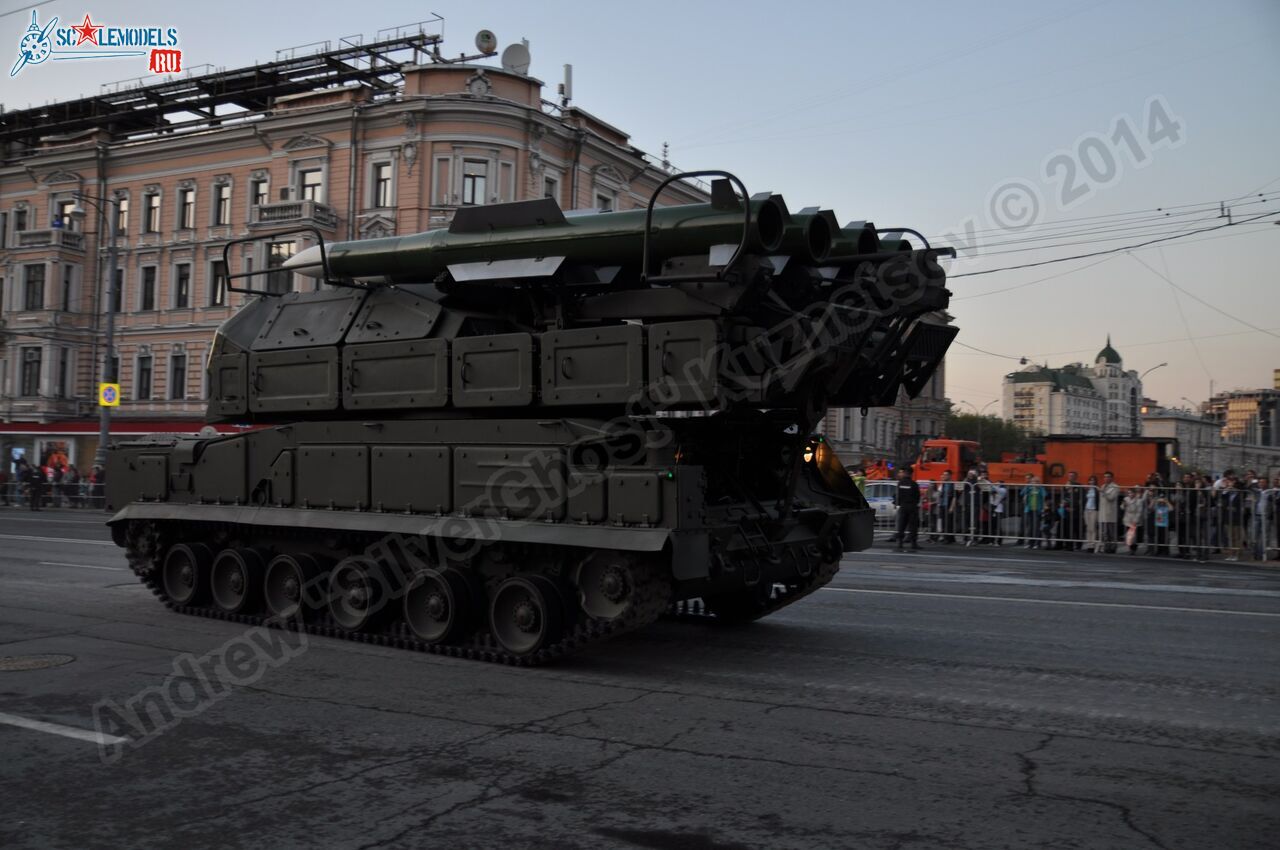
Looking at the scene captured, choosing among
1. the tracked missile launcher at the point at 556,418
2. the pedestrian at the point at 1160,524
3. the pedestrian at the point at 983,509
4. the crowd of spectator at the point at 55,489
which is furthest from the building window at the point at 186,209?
the pedestrian at the point at 1160,524

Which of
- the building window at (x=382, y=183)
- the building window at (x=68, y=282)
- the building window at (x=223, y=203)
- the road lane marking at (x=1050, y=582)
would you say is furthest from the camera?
the building window at (x=68, y=282)

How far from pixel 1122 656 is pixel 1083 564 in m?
10.4

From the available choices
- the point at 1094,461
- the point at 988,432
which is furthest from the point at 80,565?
the point at 988,432

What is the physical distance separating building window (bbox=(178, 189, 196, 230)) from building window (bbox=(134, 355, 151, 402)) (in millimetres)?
5706

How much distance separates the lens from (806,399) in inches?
338

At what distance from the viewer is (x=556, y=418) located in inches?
337

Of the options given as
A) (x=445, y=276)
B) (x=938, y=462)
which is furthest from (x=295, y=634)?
(x=938, y=462)

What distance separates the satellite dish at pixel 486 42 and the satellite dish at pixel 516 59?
742 mm

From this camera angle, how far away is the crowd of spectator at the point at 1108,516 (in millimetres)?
19938

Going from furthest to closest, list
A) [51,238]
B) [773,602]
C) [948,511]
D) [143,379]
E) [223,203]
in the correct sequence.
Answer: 1. [51,238]
2. [143,379]
3. [223,203]
4. [948,511]
5. [773,602]

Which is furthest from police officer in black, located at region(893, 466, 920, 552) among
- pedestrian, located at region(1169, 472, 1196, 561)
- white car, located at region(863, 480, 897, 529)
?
white car, located at region(863, 480, 897, 529)

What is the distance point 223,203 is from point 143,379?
8.29 metres

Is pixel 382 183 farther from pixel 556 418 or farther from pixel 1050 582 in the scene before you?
pixel 556 418

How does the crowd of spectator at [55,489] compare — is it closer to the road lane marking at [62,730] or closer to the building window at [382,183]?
the building window at [382,183]
